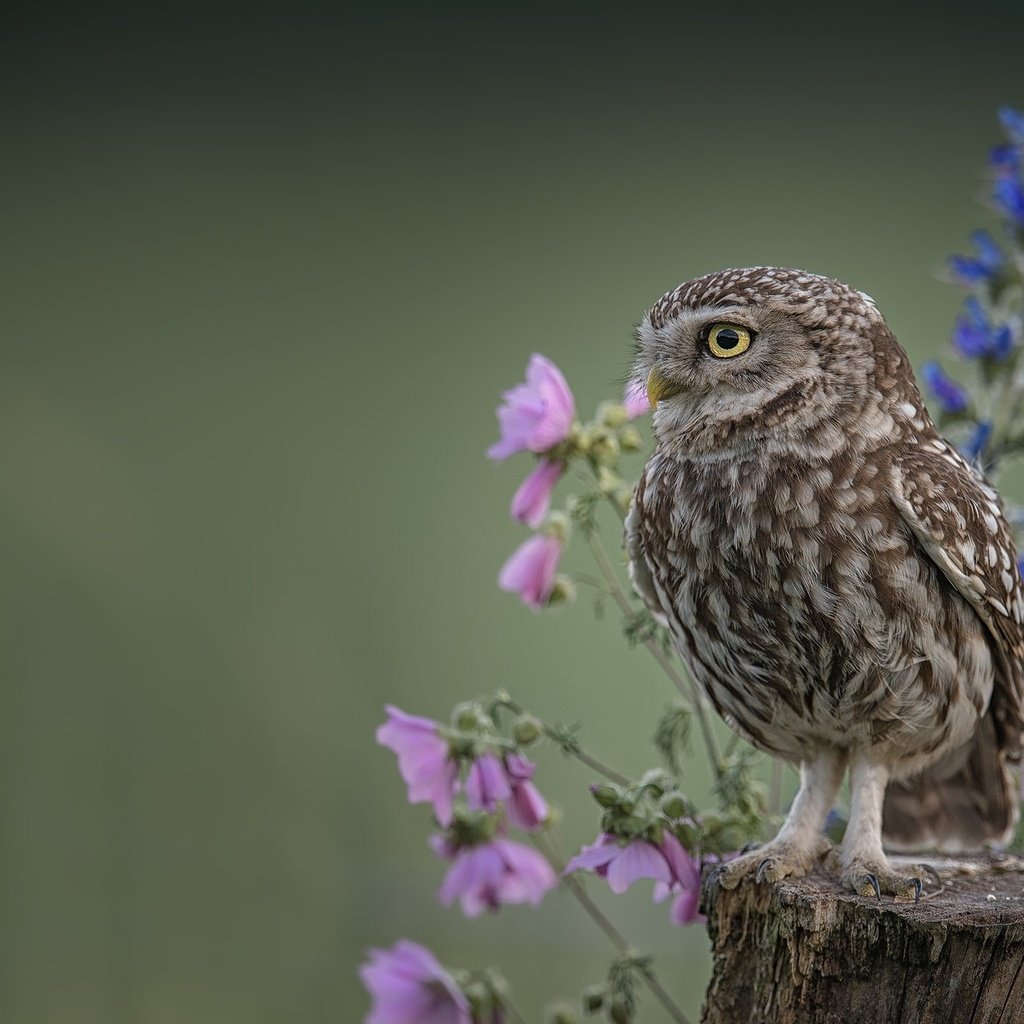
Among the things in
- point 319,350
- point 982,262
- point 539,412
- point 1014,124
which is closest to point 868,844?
point 539,412

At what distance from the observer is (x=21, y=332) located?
4445mm

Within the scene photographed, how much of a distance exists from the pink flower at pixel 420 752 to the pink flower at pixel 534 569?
0.26 m

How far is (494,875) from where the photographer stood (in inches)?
73.2

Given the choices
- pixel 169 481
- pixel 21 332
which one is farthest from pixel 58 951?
pixel 21 332

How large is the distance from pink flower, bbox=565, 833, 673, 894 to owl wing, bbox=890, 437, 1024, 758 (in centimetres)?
46

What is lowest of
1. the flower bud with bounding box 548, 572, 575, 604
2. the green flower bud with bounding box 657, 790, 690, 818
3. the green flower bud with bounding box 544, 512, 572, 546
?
the green flower bud with bounding box 657, 790, 690, 818

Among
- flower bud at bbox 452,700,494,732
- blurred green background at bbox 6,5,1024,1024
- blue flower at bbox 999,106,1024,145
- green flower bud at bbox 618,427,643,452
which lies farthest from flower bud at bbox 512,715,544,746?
blurred green background at bbox 6,5,1024,1024

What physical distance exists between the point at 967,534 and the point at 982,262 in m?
0.60

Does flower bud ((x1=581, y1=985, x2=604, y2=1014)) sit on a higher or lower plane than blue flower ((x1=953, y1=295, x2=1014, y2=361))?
lower

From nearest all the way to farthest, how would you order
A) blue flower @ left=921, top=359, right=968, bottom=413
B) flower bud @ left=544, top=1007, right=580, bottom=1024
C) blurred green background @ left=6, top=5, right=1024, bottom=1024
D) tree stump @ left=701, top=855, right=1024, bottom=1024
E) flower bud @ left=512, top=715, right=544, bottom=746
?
1. tree stump @ left=701, top=855, right=1024, bottom=1024
2. flower bud @ left=512, top=715, right=544, bottom=746
3. flower bud @ left=544, top=1007, right=580, bottom=1024
4. blue flower @ left=921, top=359, right=968, bottom=413
5. blurred green background @ left=6, top=5, right=1024, bottom=1024

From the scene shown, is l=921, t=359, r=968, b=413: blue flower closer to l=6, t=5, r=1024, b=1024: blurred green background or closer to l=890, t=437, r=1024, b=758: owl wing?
l=890, t=437, r=1024, b=758: owl wing

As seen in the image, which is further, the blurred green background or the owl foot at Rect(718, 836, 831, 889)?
the blurred green background

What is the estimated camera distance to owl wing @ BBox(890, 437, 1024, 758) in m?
1.66

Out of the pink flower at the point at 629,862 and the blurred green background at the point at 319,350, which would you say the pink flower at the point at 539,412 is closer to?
the pink flower at the point at 629,862
